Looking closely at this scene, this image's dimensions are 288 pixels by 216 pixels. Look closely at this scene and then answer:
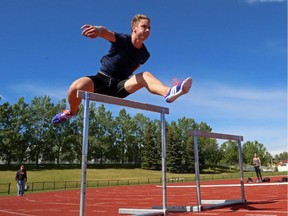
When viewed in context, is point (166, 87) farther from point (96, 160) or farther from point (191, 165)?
point (96, 160)

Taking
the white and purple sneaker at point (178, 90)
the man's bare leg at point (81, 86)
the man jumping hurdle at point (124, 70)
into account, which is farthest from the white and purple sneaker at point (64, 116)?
the white and purple sneaker at point (178, 90)

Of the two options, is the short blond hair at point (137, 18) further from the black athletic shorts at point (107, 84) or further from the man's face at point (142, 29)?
the black athletic shorts at point (107, 84)

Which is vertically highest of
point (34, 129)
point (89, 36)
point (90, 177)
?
point (34, 129)

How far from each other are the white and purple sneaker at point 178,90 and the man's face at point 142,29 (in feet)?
3.13

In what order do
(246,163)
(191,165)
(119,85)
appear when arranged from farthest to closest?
(246,163) → (191,165) → (119,85)

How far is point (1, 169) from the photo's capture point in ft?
156

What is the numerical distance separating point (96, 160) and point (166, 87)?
212 feet

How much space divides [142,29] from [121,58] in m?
0.52

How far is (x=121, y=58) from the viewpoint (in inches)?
173

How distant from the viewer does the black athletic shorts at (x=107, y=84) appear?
14.8 feet

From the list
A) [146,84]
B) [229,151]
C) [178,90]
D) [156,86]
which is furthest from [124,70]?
[229,151]

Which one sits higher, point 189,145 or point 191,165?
point 189,145

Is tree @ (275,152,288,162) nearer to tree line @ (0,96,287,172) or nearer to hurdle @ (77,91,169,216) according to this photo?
tree line @ (0,96,287,172)

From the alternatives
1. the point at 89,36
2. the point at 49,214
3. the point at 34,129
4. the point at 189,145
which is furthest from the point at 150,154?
the point at 89,36
